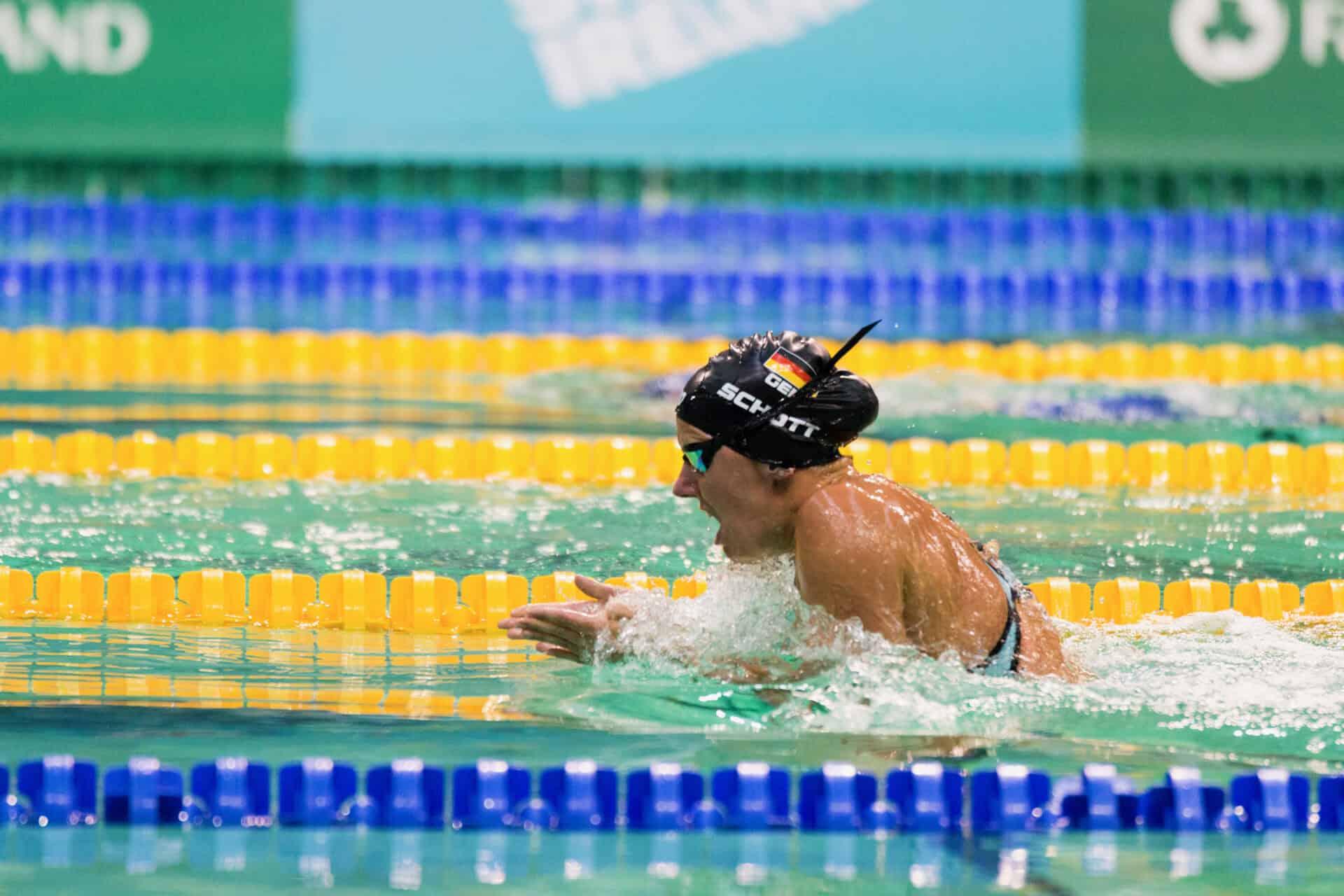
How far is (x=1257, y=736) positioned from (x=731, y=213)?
7326 mm

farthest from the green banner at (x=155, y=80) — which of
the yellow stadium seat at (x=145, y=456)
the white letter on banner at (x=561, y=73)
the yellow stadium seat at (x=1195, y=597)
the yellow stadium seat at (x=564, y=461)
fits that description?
the yellow stadium seat at (x=1195, y=597)

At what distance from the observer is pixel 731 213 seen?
35.3 ft

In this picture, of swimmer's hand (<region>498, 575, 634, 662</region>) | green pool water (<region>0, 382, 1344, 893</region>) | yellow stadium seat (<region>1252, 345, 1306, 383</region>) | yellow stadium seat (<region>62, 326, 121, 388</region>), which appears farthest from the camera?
yellow stadium seat (<region>62, 326, 121, 388</region>)

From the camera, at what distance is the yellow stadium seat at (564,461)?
6.46 m

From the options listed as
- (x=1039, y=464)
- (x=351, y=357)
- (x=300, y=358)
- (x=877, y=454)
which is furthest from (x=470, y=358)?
(x=1039, y=464)

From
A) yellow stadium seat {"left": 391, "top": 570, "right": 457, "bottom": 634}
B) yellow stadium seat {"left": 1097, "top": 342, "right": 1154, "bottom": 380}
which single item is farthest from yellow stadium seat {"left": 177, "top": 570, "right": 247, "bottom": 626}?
yellow stadium seat {"left": 1097, "top": 342, "right": 1154, "bottom": 380}

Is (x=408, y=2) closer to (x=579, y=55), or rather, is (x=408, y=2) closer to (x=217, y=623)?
(x=579, y=55)

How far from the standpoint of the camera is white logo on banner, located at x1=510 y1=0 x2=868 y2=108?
1054cm

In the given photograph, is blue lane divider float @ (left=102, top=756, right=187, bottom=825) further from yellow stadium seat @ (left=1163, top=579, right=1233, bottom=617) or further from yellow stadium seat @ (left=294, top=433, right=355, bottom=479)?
yellow stadium seat @ (left=294, top=433, right=355, bottom=479)

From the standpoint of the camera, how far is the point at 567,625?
11.5 feet

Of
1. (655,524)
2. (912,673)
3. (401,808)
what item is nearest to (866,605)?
(912,673)

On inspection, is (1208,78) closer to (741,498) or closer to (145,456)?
(145,456)

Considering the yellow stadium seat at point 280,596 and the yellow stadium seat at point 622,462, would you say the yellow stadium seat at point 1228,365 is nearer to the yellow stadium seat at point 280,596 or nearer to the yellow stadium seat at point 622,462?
the yellow stadium seat at point 622,462

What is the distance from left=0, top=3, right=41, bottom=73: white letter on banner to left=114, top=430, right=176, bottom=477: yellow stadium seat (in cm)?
474
